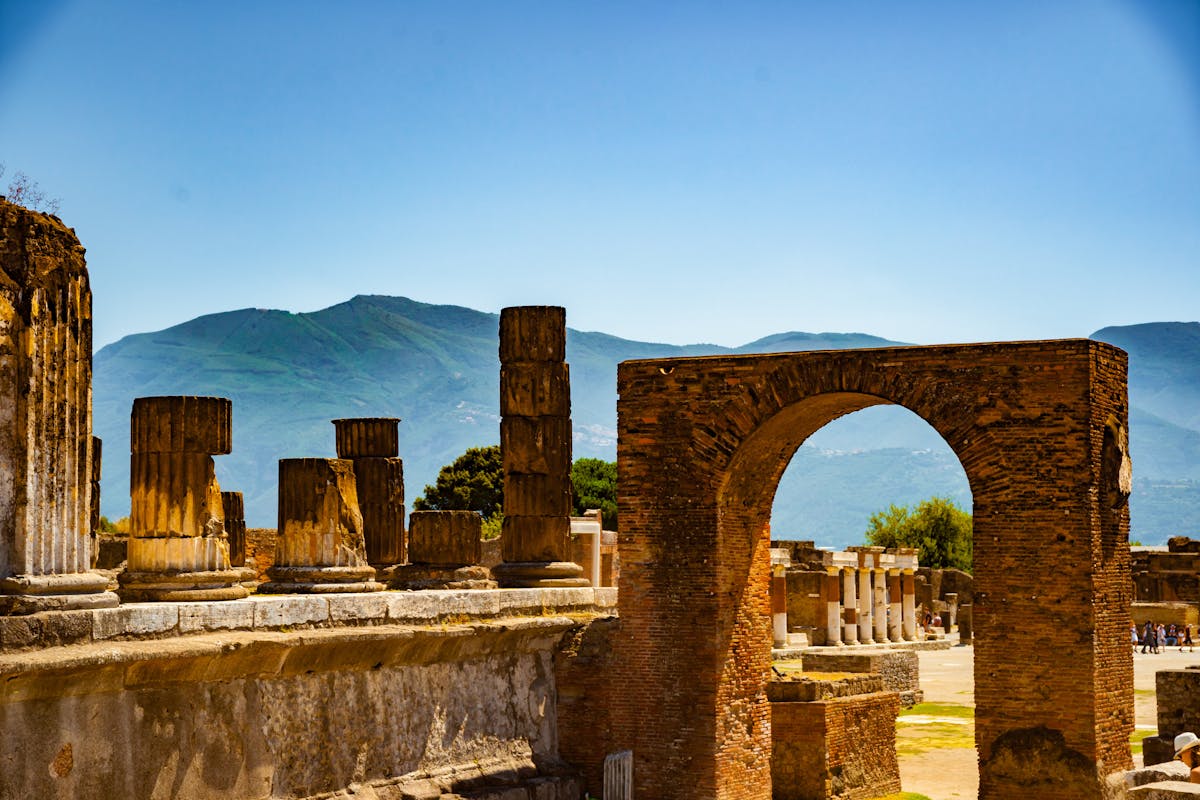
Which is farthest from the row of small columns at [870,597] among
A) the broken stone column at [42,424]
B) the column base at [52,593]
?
the broken stone column at [42,424]

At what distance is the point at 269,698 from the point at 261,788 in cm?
69

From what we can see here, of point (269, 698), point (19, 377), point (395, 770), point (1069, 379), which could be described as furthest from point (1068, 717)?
point (19, 377)

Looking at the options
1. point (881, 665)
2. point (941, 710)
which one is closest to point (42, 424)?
point (881, 665)

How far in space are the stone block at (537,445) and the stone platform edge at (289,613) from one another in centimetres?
150

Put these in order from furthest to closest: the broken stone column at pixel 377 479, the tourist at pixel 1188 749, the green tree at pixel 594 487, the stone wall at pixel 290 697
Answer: the green tree at pixel 594 487, the broken stone column at pixel 377 479, the tourist at pixel 1188 749, the stone wall at pixel 290 697

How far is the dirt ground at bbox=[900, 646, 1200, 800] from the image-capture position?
19062 millimetres

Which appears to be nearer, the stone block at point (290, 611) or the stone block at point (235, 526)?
the stone block at point (290, 611)

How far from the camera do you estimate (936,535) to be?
222ft

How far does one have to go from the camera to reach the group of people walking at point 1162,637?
4025 centimetres

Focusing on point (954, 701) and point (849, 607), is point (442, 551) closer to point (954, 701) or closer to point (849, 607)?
point (954, 701)

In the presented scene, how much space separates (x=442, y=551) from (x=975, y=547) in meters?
5.34

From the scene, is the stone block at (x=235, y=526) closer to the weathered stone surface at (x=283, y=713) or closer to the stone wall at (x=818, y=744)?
the weathered stone surface at (x=283, y=713)

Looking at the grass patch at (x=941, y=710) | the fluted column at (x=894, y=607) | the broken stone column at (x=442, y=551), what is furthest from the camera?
the fluted column at (x=894, y=607)

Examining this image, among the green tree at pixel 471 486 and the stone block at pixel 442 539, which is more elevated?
the green tree at pixel 471 486
